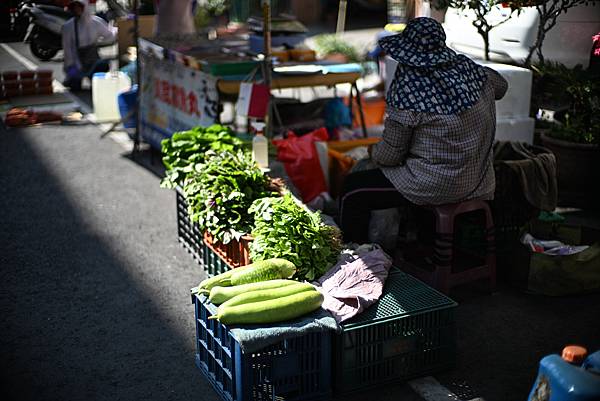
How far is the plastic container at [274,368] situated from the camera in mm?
3750

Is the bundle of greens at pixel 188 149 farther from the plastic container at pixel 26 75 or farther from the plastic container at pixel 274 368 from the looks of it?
the plastic container at pixel 26 75

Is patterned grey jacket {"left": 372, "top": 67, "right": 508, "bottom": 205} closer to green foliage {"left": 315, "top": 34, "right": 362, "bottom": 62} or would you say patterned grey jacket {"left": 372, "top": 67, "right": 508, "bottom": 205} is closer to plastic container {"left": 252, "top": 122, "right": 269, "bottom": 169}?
plastic container {"left": 252, "top": 122, "right": 269, "bottom": 169}

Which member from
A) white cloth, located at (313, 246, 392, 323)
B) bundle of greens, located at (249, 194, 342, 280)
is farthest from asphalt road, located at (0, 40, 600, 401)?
bundle of greens, located at (249, 194, 342, 280)

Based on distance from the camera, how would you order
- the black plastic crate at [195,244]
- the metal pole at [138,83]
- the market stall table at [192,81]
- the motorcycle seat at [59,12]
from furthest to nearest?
the motorcycle seat at [59,12]
the metal pole at [138,83]
the market stall table at [192,81]
the black plastic crate at [195,244]

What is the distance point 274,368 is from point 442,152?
1.83m

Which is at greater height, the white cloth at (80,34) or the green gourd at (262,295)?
the white cloth at (80,34)

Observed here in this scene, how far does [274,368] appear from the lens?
379 cm

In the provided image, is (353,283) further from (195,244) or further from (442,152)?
(195,244)

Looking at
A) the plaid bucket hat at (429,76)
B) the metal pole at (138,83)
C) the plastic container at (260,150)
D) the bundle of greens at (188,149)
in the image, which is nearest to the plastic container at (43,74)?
the metal pole at (138,83)

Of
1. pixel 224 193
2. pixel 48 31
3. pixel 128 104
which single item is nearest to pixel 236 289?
pixel 224 193

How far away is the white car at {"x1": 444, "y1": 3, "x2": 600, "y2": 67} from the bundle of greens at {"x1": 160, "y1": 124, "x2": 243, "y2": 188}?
8.09ft

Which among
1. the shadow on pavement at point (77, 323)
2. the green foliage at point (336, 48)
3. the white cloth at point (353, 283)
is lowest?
the shadow on pavement at point (77, 323)

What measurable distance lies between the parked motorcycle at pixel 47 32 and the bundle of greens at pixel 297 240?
712cm

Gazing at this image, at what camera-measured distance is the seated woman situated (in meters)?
4.79
